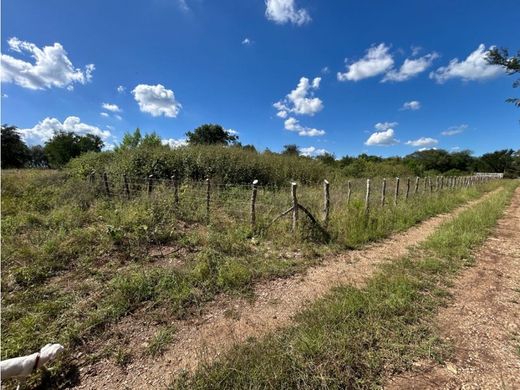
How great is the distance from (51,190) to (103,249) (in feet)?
26.0

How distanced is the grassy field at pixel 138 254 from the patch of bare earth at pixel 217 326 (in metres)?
0.17

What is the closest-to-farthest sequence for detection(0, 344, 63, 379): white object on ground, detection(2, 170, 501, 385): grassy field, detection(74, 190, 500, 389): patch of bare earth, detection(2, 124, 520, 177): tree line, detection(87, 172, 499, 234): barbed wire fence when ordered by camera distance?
detection(0, 344, 63, 379): white object on ground → detection(74, 190, 500, 389): patch of bare earth → detection(2, 170, 501, 385): grassy field → detection(87, 172, 499, 234): barbed wire fence → detection(2, 124, 520, 177): tree line

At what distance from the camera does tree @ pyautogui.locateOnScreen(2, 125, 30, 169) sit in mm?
35719

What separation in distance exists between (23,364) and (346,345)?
123 inches

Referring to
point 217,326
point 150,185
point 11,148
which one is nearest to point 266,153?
point 150,185

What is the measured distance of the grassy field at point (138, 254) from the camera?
3316 mm

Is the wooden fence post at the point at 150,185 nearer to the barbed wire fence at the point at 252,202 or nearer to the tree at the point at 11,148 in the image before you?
the barbed wire fence at the point at 252,202

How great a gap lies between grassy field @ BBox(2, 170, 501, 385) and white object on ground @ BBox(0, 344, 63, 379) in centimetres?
19

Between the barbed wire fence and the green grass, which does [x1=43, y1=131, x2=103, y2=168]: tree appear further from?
the green grass

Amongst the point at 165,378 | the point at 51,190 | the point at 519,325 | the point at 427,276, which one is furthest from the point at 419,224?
the point at 51,190

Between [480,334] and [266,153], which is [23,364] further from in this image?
[266,153]

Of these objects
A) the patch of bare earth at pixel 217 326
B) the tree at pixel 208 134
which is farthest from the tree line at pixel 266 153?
the patch of bare earth at pixel 217 326

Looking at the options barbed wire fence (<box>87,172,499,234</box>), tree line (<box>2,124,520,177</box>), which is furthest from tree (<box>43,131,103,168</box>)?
barbed wire fence (<box>87,172,499,234</box>)

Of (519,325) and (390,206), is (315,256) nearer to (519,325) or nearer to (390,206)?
(519,325)
